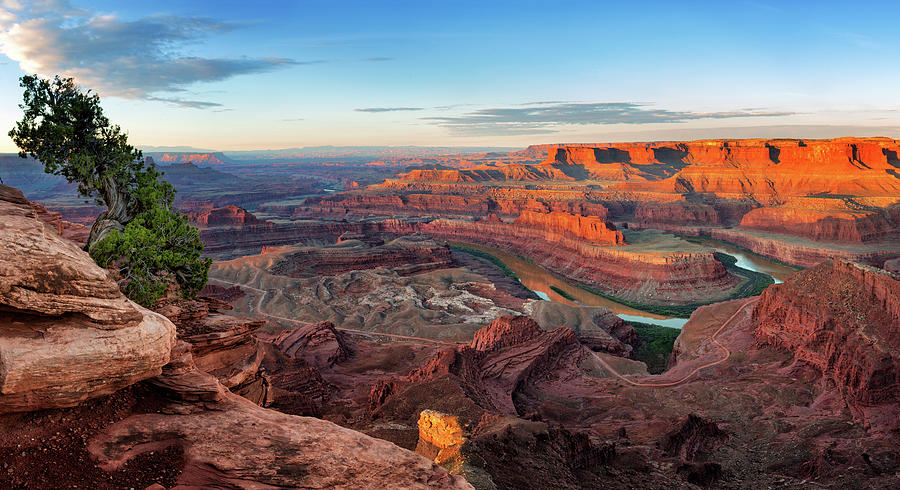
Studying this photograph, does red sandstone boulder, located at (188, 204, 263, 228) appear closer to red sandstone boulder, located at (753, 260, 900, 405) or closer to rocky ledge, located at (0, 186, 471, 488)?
red sandstone boulder, located at (753, 260, 900, 405)

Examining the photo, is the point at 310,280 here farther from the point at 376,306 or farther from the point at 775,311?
the point at 775,311

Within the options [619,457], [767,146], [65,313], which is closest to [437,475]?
[65,313]

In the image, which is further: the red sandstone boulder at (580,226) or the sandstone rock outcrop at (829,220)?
the sandstone rock outcrop at (829,220)

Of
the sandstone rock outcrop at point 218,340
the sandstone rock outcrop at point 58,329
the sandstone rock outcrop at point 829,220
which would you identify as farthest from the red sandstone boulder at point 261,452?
the sandstone rock outcrop at point 829,220

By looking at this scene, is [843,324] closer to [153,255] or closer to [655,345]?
[655,345]

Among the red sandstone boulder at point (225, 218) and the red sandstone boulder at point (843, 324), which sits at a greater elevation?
the red sandstone boulder at point (225, 218)

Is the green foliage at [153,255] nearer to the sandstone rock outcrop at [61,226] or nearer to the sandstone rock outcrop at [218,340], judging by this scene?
the sandstone rock outcrop at [218,340]

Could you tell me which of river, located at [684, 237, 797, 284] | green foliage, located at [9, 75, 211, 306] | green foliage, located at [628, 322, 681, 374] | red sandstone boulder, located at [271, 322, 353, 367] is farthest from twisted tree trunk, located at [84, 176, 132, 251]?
river, located at [684, 237, 797, 284]
